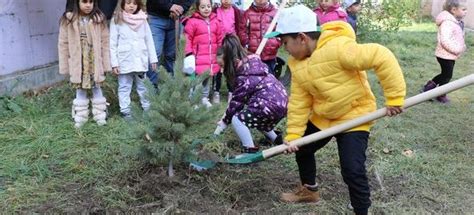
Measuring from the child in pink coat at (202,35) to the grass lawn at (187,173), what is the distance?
1.18 metres

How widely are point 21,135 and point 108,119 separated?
35.1 inches

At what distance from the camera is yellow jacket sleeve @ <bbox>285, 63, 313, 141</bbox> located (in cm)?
326

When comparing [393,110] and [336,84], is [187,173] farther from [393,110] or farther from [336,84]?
[393,110]

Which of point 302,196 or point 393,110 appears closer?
point 393,110

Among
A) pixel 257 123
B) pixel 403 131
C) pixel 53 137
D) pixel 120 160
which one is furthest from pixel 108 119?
pixel 403 131

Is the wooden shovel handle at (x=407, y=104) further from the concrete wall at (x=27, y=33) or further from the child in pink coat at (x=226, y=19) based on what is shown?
the concrete wall at (x=27, y=33)

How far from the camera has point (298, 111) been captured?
3.29 metres

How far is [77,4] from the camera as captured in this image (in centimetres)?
486

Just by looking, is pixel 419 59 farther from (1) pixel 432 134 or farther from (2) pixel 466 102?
(1) pixel 432 134

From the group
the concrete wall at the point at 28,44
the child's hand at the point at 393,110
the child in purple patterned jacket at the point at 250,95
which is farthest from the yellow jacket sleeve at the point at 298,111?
the concrete wall at the point at 28,44

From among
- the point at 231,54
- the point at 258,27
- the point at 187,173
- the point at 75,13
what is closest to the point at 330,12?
A: the point at 258,27

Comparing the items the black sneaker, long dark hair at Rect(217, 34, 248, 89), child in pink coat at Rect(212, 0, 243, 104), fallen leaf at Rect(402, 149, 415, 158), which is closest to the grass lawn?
fallen leaf at Rect(402, 149, 415, 158)

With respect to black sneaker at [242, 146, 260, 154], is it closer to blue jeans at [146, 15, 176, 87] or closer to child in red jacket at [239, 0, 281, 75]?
blue jeans at [146, 15, 176, 87]

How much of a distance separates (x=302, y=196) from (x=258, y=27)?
9.47 feet
